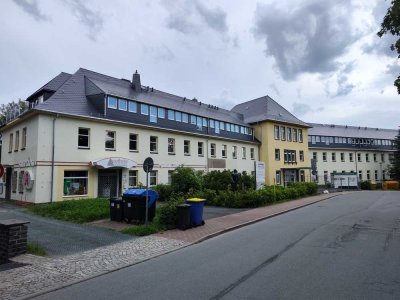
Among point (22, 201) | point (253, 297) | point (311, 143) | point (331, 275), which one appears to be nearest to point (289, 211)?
point (331, 275)

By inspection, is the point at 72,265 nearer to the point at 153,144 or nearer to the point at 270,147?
the point at 153,144

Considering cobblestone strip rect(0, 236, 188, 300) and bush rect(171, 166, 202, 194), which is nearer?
cobblestone strip rect(0, 236, 188, 300)

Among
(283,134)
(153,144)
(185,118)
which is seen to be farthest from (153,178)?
(283,134)

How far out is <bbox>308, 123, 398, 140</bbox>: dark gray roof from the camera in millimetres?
68356

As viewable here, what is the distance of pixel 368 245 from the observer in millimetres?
9375

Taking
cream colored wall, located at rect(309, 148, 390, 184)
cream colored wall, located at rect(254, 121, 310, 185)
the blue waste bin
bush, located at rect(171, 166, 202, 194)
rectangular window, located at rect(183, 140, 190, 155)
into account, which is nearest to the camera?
the blue waste bin

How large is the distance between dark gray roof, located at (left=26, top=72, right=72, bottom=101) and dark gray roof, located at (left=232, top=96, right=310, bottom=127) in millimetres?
26903

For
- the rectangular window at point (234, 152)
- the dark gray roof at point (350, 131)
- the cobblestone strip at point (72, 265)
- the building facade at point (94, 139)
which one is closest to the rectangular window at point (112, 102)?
the building facade at point (94, 139)

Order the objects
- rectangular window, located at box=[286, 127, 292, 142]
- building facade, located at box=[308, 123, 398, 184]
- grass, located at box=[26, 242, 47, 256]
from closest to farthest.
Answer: grass, located at box=[26, 242, 47, 256]
rectangular window, located at box=[286, 127, 292, 142]
building facade, located at box=[308, 123, 398, 184]

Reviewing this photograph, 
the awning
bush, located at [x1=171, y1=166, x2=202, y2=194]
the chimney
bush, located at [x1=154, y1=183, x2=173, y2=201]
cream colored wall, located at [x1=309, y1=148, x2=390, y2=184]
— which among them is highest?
the chimney

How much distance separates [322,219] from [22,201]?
2021 cm

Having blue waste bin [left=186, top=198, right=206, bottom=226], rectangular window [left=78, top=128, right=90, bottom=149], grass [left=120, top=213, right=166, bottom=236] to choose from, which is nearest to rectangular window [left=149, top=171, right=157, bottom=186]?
rectangular window [left=78, top=128, right=90, bottom=149]

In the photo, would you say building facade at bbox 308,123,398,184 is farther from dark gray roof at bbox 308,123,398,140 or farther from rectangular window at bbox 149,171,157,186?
rectangular window at bbox 149,171,157,186

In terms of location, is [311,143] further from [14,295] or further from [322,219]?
[14,295]
